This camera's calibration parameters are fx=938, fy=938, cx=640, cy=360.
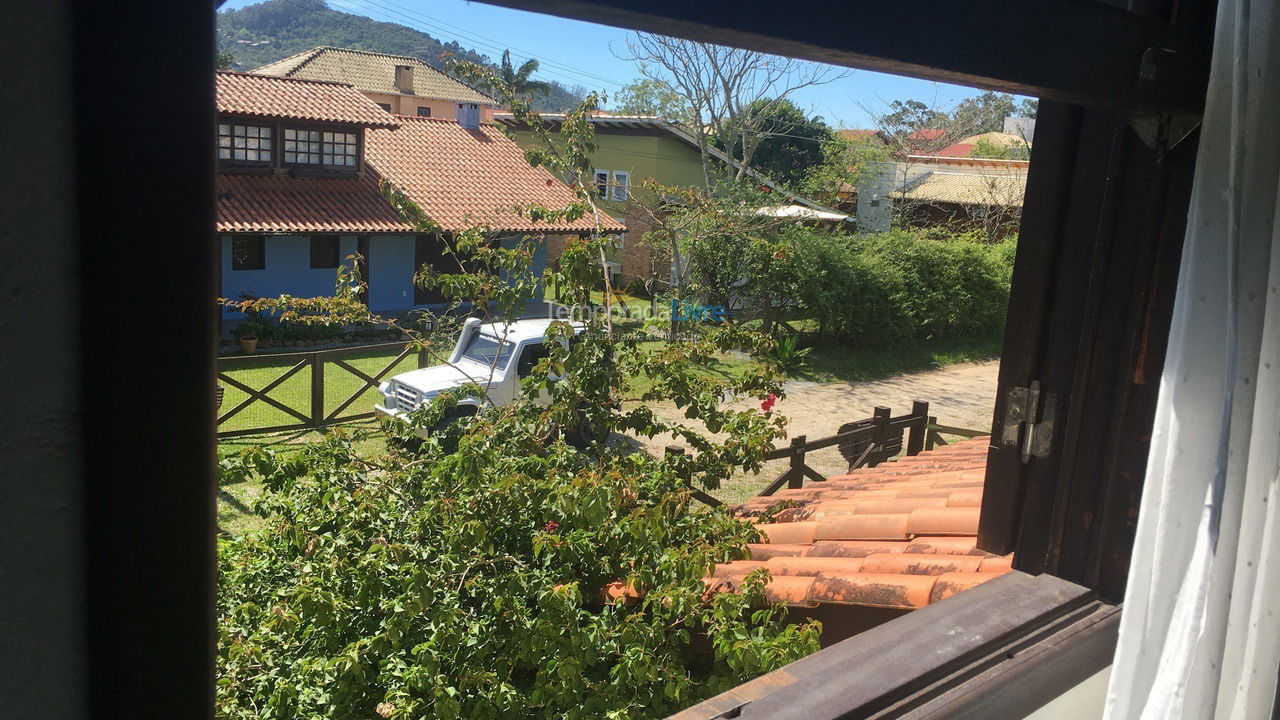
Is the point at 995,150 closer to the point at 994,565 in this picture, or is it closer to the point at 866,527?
the point at 866,527

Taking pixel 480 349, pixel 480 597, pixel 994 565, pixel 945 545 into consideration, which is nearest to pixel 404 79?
pixel 480 349

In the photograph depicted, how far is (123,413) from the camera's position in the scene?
0.48 meters

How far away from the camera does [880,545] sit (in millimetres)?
2820

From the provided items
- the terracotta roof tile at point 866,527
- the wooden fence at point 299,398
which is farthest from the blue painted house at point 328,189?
A: the terracotta roof tile at point 866,527

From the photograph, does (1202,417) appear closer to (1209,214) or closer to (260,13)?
(1209,214)

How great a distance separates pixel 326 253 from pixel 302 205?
1529 mm

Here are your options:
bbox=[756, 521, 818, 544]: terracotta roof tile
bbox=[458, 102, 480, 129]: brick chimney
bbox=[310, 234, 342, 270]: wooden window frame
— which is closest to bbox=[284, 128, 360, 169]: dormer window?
bbox=[310, 234, 342, 270]: wooden window frame

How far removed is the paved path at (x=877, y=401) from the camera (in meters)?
11.0

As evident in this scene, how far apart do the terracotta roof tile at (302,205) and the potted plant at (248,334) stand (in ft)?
4.73

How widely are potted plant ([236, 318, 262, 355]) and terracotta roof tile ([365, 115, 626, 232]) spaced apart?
3.23 m

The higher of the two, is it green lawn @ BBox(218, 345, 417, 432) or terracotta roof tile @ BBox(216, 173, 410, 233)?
terracotta roof tile @ BBox(216, 173, 410, 233)

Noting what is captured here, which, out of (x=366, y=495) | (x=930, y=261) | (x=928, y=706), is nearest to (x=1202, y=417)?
(x=928, y=706)

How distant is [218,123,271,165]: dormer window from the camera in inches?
561

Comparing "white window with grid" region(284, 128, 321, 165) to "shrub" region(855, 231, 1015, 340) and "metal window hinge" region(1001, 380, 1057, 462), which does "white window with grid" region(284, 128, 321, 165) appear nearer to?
"shrub" region(855, 231, 1015, 340)
